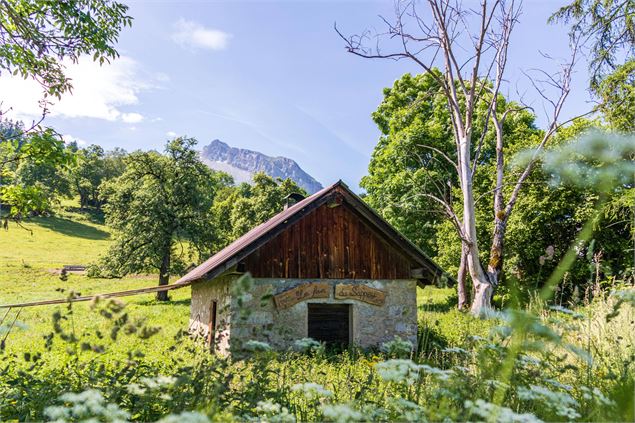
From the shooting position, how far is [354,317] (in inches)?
483

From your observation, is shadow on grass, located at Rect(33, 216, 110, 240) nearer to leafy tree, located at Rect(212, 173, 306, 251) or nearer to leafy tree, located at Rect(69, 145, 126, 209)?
leafy tree, located at Rect(69, 145, 126, 209)

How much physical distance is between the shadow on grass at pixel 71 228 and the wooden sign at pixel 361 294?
4514 cm

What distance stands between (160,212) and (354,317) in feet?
52.4

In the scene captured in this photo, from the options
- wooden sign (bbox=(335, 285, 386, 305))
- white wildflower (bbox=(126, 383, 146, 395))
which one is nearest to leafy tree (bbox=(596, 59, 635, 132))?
wooden sign (bbox=(335, 285, 386, 305))

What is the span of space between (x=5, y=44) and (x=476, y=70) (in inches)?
497

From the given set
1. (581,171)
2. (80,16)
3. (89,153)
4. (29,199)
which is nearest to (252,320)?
(29,199)

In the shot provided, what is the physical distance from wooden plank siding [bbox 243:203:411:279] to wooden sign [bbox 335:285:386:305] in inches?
11.7

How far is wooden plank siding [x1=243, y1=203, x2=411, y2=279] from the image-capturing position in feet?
38.9

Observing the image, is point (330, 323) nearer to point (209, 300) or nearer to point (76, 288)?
point (209, 300)

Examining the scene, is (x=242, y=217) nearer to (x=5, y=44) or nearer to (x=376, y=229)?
(x=376, y=229)

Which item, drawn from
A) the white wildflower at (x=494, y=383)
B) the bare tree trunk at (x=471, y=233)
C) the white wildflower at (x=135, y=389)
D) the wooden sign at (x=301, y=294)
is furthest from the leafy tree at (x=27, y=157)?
the bare tree trunk at (x=471, y=233)

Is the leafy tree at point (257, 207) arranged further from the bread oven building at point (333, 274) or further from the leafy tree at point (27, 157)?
the leafy tree at point (27, 157)

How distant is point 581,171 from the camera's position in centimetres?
448

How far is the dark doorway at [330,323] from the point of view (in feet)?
40.4
